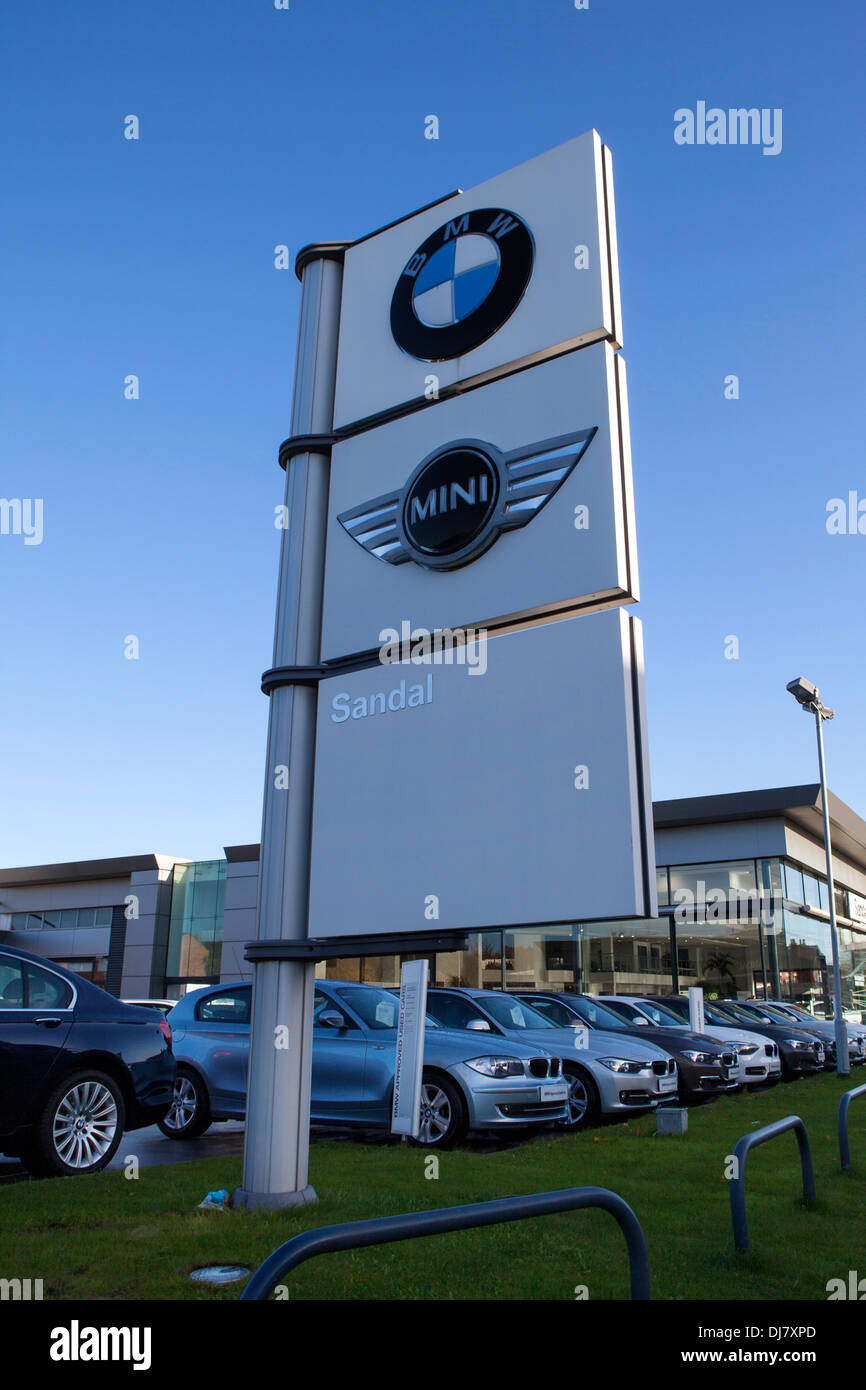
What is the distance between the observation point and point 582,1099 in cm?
1129

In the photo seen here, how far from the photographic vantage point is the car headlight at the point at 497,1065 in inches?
371

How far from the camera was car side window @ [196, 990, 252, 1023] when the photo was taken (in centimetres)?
1050

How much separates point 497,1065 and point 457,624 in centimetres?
553

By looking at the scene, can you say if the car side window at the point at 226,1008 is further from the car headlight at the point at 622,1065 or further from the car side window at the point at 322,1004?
the car headlight at the point at 622,1065

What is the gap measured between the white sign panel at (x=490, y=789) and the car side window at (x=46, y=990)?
302 centimetres

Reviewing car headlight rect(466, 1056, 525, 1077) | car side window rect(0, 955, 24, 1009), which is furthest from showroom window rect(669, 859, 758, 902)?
car side window rect(0, 955, 24, 1009)

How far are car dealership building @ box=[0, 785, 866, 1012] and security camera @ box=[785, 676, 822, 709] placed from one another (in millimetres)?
6726

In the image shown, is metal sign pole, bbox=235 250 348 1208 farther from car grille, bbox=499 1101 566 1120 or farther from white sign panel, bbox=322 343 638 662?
car grille, bbox=499 1101 566 1120

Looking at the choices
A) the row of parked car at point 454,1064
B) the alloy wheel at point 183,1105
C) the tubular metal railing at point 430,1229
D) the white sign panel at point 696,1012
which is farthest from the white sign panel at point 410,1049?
the white sign panel at point 696,1012

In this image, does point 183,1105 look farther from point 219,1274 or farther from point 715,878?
point 715,878

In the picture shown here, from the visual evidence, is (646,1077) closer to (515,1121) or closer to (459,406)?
(515,1121)

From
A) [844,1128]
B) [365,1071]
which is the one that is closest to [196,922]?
[365,1071]

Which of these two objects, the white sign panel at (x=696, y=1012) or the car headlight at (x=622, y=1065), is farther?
the white sign panel at (x=696, y=1012)

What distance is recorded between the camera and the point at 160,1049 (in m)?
8.41
